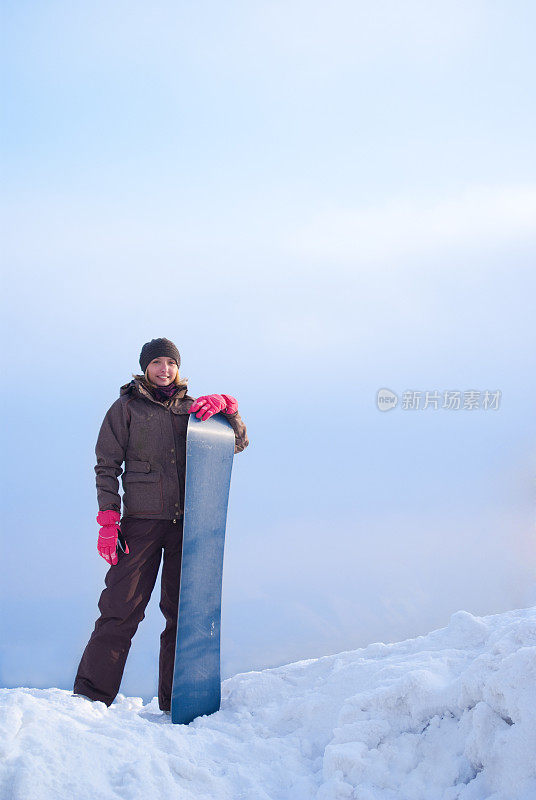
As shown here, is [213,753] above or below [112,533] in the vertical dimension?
below

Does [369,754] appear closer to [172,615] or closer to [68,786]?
[68,786]

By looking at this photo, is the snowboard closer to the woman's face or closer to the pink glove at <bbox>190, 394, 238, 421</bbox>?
the pink glove at <bbox>190, 394, 238, 421</bbox>

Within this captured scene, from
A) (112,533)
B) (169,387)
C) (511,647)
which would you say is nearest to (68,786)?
(112,533)

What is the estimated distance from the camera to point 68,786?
2.30 metres

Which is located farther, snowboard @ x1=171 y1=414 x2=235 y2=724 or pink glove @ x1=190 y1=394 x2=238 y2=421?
pink glove @ x1=190 y1=394 x2=238 y2=421

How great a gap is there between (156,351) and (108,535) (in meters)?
1.05

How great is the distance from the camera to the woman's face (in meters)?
3.75

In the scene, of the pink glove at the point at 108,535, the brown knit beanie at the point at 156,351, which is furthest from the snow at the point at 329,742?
the brown knit beanie at the point at 156,351

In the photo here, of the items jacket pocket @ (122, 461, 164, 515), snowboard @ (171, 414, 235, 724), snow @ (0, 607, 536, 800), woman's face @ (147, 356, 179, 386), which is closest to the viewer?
snow @ (0, 607, 536, 800)

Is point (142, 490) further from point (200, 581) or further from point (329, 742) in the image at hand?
point (329, 742)

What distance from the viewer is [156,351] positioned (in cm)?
377

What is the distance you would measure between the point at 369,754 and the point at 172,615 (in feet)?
4.69

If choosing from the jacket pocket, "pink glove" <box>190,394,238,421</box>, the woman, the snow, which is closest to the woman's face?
the woman

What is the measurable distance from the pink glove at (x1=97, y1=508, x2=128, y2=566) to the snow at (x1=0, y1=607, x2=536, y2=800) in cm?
72
